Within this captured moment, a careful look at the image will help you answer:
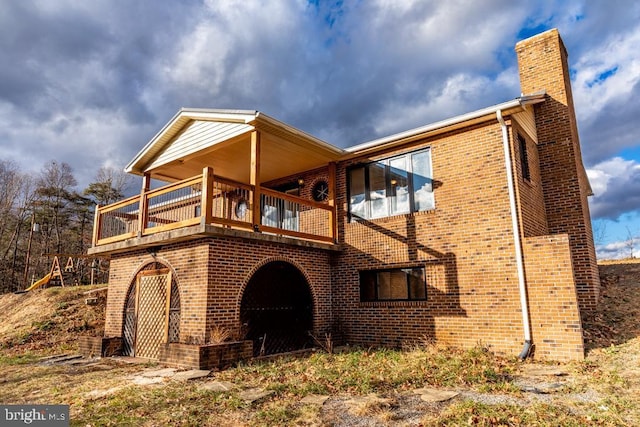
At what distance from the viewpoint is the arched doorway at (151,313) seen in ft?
29.9

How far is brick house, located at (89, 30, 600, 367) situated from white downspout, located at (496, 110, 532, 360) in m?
0.03

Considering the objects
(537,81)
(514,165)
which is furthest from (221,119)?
(537,81)

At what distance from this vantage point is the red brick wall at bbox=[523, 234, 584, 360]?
740cm

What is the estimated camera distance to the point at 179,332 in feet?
28.6

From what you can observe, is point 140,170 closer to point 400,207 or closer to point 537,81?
point 400,207

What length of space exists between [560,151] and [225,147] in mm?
8427

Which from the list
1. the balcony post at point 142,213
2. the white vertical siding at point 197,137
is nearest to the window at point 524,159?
the white vertical siding at point 197,137

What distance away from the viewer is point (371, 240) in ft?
34.8

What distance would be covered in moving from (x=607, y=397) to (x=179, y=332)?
7466 millimetres

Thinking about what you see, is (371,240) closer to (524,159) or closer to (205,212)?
(524,159)

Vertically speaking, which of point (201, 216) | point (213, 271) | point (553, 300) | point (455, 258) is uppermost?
point (201, 216)

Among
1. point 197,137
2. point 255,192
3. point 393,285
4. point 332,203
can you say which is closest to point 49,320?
point 197,137

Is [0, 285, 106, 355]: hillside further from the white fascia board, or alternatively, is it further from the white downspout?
the white downspout

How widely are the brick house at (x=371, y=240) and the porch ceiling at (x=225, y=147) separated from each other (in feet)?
0.17
